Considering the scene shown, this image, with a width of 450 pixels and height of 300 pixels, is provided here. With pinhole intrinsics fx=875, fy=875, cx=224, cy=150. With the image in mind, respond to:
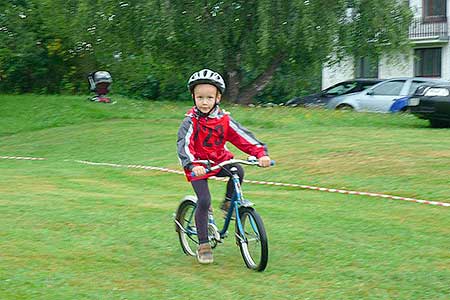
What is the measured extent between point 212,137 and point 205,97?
0.33 meters

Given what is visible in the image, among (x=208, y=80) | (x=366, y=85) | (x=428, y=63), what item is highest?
(x=428, y=63)

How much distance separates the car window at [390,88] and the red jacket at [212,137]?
18.5 meters

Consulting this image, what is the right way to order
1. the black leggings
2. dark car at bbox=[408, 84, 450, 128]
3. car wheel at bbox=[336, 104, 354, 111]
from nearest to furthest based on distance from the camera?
the black leggings
dark car at bbox=[408, 84, 450, 128]
car wheel at bbox=[336, 104, 354, 111]

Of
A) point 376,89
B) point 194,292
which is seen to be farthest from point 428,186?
point 376,89

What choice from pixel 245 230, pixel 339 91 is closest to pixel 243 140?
pixel 245 230

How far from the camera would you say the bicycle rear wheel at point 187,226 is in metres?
7.60

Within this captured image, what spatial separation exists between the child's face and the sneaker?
110cm

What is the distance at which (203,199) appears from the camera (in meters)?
7.02

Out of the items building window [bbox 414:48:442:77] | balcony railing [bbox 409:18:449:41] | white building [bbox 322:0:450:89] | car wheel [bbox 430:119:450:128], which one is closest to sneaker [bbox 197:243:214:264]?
car wheel [bbox 430:119:450:128]

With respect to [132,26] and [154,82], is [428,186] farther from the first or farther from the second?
[154,82]

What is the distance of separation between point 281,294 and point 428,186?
5782 millimetres

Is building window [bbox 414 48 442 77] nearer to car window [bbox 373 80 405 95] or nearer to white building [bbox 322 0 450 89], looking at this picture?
white building [bbox 322 0 450 89]

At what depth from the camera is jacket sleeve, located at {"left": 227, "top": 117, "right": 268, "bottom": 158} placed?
23.1 ft

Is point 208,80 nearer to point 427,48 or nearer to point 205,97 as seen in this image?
point 205,97
